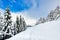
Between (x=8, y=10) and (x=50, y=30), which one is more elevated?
(x=8, y=10)

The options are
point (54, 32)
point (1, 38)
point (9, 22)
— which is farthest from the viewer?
point (9, 22)

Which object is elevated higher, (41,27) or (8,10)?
(8,10)

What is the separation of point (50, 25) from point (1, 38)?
1344 cm

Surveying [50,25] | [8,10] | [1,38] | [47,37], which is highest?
[8,10]

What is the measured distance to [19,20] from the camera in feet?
252

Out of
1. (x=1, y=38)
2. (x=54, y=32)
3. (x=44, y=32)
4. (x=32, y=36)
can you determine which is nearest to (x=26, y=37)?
(x=32, y=36)

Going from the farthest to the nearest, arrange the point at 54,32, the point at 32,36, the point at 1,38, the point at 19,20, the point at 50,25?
the point at 19,20 → the point at 1,38 → the point at 50,25 → the point at 54,32 → the point at 32,36

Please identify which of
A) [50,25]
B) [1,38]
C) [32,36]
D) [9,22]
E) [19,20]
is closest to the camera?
[32,36]

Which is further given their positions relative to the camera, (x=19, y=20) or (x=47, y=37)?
(x=19, y=20)

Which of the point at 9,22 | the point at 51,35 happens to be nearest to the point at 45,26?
the point at 51,35

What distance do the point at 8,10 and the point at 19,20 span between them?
1602 inches

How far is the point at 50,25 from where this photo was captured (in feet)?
13.9

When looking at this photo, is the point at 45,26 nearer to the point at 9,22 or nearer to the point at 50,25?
the point at 50,25

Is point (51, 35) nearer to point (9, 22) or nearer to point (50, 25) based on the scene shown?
point (50, 25)
